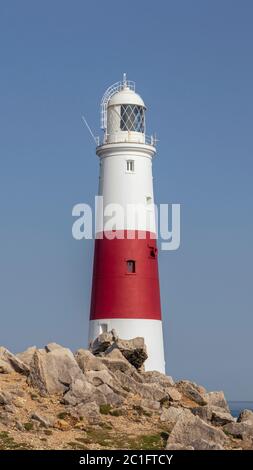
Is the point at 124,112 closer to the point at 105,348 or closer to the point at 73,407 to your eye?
the point at 105,348

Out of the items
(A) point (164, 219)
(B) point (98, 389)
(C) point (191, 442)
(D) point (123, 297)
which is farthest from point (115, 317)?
(C) point (191, 442)

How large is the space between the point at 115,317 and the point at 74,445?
17.2m

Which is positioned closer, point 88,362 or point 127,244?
point 88,362

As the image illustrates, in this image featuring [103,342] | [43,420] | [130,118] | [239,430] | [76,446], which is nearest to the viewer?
[76,446]

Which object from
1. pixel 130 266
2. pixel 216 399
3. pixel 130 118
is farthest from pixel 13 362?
pixel 130 118

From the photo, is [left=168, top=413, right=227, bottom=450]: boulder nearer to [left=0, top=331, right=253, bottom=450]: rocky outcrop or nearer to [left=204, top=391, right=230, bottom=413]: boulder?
[left=0, top=331, right=253, bottom=450]: rocky outcrop

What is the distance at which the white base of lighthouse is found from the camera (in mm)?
49375

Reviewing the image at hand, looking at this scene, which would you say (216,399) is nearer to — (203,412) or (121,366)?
(121,366)

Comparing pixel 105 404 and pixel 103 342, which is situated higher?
pixel 103 342

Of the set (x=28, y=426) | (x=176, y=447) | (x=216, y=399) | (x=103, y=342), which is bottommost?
(x=176, y=447)

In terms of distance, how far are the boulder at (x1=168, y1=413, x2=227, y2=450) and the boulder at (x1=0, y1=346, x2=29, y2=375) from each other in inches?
290

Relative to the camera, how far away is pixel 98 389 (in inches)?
1473

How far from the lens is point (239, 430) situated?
124 ft

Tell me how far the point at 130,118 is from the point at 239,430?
19283mm
